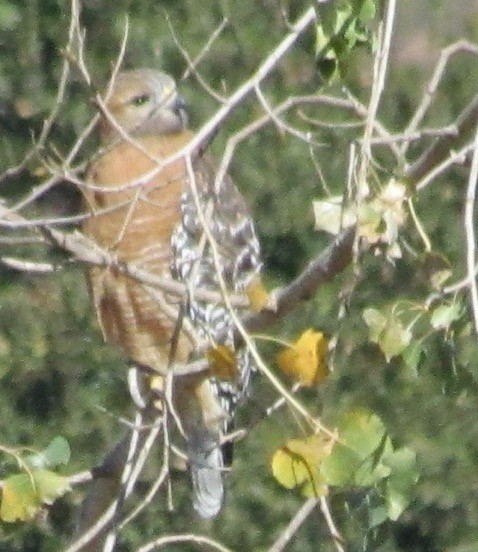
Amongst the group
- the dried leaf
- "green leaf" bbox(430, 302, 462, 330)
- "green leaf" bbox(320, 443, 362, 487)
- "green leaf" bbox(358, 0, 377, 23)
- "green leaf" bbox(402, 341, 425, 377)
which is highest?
"green leaf" bbox(358, 0, 377, 23)

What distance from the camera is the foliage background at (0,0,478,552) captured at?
5.64 meters

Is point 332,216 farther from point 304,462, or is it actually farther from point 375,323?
point 304,462

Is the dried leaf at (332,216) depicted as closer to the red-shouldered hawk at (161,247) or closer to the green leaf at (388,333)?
the green leaf at (388,333)

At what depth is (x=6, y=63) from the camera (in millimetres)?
6090

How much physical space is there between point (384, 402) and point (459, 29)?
4.56 feet

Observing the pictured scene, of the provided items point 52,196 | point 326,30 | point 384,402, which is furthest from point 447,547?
point 326,30

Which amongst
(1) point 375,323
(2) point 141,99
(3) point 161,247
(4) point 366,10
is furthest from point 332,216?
A: (2) point 141,99

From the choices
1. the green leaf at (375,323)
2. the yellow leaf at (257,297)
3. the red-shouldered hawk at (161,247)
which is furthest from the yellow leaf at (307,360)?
the red-shouldered hawk at (161,247)

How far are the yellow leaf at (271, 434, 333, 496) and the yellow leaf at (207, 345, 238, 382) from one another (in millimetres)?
166

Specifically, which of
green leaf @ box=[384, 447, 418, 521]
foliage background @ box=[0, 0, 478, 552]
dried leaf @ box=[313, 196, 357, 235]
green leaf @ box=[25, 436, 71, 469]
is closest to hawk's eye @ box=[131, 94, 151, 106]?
foliage background @ box=[0, 0, 478, 552]

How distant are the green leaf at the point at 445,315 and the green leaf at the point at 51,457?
27.8 inches

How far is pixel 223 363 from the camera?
2445 mm

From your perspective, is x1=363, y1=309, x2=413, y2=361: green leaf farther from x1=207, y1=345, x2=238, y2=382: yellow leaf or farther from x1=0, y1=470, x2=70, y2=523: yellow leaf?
x1=0, y1=470, x2=70, y2=523: yellow leaf

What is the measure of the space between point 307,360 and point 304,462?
0.16 metres
